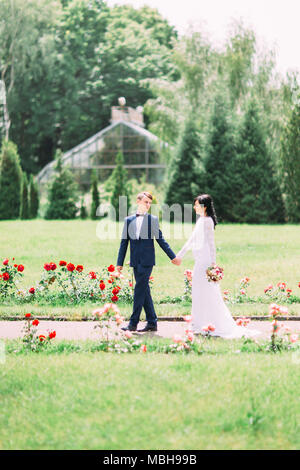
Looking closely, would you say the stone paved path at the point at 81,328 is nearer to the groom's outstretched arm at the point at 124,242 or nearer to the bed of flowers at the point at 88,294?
the groom's outstretched arm at the point at 124,242

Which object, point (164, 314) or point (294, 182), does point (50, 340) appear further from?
point (294, 182)

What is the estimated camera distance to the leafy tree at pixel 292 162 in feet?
93.5

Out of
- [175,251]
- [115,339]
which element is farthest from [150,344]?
[175,251]

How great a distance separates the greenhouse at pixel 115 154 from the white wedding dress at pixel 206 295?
29.2 meters

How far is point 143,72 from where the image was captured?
5025 centimetres

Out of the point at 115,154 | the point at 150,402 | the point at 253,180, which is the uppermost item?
the point at 115,154

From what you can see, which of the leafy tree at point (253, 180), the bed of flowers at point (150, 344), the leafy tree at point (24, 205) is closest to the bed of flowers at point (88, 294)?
the bed of flowers at point (150, 344)

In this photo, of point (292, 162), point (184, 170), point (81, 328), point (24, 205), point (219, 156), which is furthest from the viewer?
point (24, 205)

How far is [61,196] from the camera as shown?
3409cm

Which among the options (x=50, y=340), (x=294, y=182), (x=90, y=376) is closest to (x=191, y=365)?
(x=90, y=376)

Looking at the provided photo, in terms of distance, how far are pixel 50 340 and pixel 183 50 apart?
97.8 ft

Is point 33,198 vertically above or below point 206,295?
above

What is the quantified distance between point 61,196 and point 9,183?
3.38m

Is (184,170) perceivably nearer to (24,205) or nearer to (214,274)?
(24,205)
